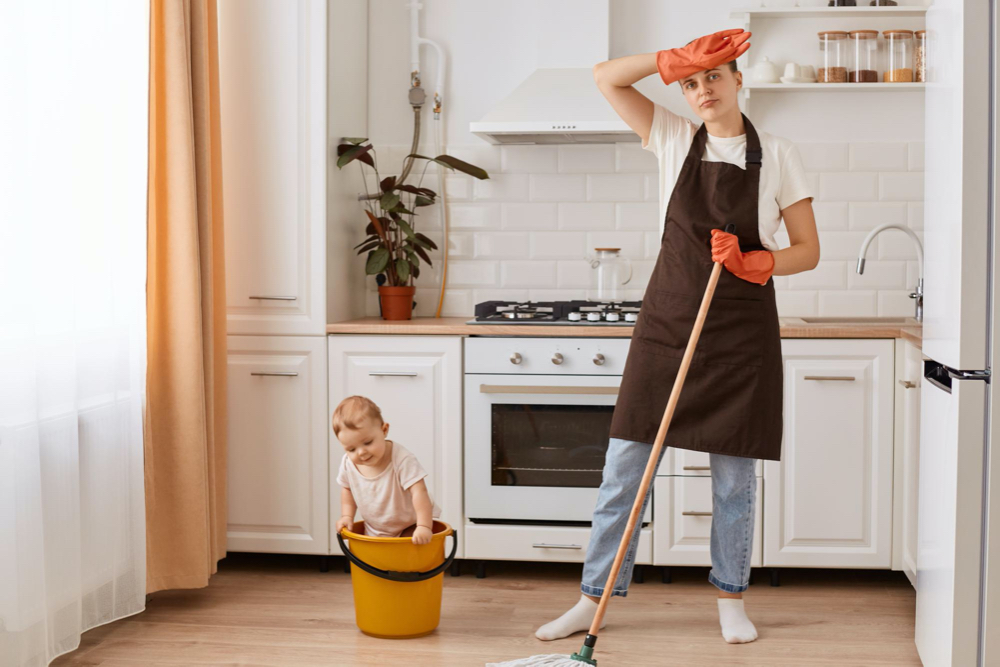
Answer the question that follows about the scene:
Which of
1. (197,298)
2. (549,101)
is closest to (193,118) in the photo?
(197,298)

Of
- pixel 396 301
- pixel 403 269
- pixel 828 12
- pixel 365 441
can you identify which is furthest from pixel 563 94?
pixel 365 441

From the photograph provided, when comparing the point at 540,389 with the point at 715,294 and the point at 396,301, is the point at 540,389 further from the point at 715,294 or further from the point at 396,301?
the point at 715,294

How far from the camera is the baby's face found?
234cm

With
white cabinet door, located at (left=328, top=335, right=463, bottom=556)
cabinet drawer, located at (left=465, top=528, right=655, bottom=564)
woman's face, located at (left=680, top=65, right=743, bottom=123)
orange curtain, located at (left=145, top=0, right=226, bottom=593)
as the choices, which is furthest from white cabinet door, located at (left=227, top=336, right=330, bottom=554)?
woman's face, located at (left=680, top=65, right=743, bottom=123)

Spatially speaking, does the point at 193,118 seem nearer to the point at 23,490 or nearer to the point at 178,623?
the point at 23,490

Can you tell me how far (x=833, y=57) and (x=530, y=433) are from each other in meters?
1.68

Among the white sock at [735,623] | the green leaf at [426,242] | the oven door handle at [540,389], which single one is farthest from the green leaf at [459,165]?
the white sock at [735,623]

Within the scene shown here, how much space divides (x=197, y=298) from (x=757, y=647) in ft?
5.76

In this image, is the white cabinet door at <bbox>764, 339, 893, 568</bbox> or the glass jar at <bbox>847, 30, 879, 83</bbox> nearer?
the white cabinet door at <bbox>764, 339, 893, 568</bbox>

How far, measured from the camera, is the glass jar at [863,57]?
319cm

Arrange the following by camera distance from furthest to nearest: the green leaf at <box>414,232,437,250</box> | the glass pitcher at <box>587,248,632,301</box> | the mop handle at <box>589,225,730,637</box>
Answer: the glass pitcher at <box>587,248,632,301</box>, the green leaf at <box>414,232,437,250</box>, the mop handle at <box>589,225,730,637</box>

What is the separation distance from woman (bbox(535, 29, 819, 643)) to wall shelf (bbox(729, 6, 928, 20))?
108 centimetres

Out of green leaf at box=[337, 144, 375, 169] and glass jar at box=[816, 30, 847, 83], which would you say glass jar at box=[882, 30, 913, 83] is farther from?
green leaf at box=[337, 144, 375, 169]

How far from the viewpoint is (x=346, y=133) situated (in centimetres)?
318
